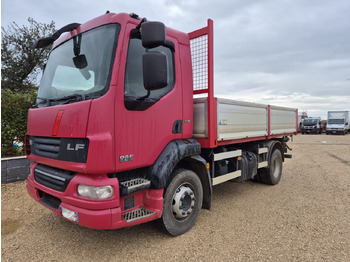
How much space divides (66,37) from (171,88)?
1.56 meters

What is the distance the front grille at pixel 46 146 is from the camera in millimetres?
2637

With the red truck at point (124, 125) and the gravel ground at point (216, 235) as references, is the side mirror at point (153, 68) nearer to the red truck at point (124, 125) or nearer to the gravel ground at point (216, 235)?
the red truck at point (124, 125)

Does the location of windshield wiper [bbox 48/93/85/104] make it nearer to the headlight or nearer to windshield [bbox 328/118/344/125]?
the headlight

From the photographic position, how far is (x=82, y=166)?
233cm

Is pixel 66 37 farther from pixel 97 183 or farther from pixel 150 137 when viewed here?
pixel 97 183

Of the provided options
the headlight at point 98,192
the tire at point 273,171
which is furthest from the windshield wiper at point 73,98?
the tire at point 273,171

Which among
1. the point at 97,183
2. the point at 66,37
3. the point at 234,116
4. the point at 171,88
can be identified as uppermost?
the point at 66,37

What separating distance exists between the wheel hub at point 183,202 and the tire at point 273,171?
3084mm

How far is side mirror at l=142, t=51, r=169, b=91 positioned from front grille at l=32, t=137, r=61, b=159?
121 centimetres

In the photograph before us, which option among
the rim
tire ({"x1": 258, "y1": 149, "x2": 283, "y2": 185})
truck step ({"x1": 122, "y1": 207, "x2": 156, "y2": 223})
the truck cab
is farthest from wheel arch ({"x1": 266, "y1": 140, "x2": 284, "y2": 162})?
the truck cab

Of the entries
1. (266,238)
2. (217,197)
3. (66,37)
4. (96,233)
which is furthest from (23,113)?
(266,238)

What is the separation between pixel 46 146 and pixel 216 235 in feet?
8.22

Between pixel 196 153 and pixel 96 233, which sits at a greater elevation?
pixel 196 153

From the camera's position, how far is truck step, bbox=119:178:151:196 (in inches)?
98.6
